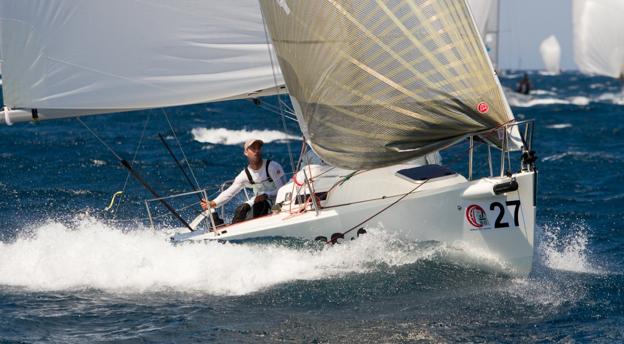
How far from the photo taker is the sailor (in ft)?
36.4

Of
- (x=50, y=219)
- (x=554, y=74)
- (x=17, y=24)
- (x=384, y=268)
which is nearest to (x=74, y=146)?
(x=50, y=219)

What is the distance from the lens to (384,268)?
33.2ft

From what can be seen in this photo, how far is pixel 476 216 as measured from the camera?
32.3 ft

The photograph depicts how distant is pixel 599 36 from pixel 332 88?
37649mm

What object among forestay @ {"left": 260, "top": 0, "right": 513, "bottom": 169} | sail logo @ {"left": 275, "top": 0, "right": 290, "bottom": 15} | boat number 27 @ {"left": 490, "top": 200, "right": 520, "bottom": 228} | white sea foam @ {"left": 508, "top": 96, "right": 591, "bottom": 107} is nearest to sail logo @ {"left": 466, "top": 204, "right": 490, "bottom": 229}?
boat number 27 @ {"left": 490, "top": 200, "right": 520, "bottom": 228}

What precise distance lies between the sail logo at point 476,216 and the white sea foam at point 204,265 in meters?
0.54

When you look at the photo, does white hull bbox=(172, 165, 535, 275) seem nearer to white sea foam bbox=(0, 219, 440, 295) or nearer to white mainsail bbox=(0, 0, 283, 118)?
white sea foam bbox=(0, 219, 440, 295)

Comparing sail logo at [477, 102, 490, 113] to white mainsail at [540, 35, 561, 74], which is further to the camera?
white mainsail at [540, 35, 561, 74]

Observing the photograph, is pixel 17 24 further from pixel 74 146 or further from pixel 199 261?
pixel 74 146

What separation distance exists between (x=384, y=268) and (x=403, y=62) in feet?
7.27

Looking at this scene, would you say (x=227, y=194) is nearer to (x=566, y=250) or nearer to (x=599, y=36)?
(x=566, y=250)

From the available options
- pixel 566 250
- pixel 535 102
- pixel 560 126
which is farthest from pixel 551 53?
pixel 566 250

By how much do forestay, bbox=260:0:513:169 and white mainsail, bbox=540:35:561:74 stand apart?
343ft

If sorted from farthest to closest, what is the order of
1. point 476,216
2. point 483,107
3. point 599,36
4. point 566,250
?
point 599,36, point 566,250, point 476,216, point 483,107
